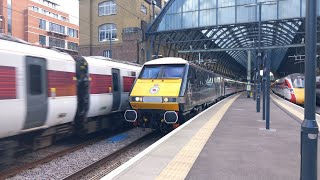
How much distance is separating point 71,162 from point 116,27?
33.6m

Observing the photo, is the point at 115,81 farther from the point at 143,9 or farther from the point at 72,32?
the point at 72,32

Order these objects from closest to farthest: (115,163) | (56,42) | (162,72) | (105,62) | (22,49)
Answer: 1. (22,49)
2. (115,163)
3. (105,62)
4. (162,72)
5. (56,42)

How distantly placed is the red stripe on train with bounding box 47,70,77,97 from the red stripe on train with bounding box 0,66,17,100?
1395mm

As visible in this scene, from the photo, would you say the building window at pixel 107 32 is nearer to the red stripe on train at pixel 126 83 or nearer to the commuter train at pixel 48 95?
the red stripe on train at pixel 126 83

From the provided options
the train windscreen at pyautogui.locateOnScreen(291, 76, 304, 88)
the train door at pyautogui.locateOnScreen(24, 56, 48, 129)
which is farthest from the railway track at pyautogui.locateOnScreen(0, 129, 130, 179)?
the train windscreen at pyautogui.locateOnScreen(291, 76, 304, 88)

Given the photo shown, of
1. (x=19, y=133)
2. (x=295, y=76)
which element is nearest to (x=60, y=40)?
(x=295, y=76)

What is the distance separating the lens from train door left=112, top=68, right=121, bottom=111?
12781mm

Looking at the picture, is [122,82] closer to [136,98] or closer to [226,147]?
[136,98]

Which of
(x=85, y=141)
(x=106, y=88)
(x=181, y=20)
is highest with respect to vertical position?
(x=181, y=20)

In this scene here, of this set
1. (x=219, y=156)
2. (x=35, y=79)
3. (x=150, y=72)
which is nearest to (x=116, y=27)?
(x=150, y=72)

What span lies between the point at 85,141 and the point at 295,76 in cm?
2149

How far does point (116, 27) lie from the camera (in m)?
40.7

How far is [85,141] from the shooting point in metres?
11.7

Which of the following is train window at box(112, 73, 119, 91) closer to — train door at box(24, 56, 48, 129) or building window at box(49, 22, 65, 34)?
train door at box(24, 56, 48, 129)
